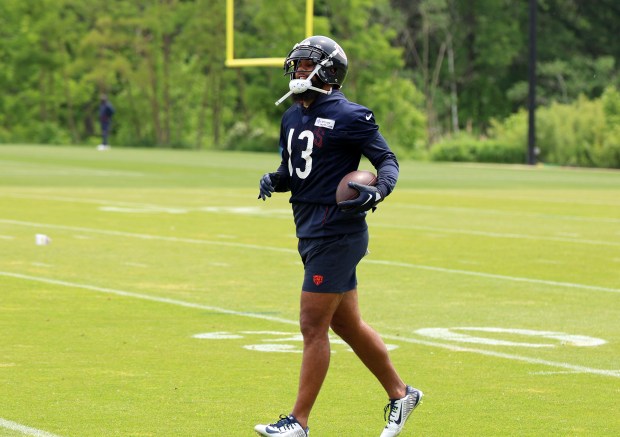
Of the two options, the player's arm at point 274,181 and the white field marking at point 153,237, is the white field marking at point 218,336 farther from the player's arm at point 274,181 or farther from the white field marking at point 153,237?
the white field marking at point 153,237

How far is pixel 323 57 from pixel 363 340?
1363mm

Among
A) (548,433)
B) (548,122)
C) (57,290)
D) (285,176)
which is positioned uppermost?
(285,176)

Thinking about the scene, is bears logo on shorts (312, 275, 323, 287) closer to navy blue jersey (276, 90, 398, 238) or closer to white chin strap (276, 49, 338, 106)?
navy blue jersey (276, 90, 398, 238)

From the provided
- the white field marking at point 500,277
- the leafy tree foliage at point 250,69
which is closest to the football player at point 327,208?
the white field marking at point 500,277

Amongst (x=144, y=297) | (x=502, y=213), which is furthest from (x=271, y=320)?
(x=502, y=213)

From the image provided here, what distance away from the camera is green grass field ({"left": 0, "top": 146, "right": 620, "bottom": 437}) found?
24.7ft

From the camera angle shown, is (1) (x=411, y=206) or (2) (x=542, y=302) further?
(1) (x=411, y=206)

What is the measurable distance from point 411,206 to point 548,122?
22.8m

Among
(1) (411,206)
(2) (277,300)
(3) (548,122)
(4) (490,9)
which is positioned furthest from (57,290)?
(4) (490,9)

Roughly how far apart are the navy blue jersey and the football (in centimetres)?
7

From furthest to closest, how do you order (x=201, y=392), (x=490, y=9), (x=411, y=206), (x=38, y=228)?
(x=490, y=9)
(x=411, y=206)
(x=38, y=228)
(x=201, y=392)

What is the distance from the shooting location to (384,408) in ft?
24.0

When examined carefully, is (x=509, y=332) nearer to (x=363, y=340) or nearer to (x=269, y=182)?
(x=363, y=340)

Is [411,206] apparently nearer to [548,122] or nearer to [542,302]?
[542,302]
